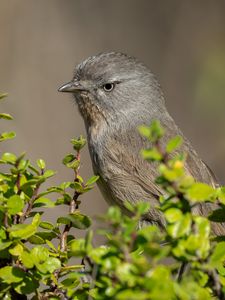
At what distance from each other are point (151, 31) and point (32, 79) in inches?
67.9

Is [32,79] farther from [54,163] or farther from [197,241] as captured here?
[197,241]

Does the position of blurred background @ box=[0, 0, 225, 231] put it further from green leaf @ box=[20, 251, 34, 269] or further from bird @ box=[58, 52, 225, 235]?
green leaf @ box=[20, 251, 34, 269]

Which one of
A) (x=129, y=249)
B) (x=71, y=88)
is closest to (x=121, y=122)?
(x=71, y=88)

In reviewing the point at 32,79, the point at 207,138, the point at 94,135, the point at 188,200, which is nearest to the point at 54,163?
the point at 32,79

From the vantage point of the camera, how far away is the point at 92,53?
8492 mm

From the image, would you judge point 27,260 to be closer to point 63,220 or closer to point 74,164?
point 63,220

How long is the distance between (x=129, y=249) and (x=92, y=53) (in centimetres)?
700

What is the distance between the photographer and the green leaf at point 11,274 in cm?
205

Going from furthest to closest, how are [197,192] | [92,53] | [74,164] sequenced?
[92,53] < [74,164] < [197,192]

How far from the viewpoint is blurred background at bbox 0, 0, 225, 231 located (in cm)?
765

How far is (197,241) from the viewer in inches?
66.9

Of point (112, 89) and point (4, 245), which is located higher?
point (4, 245)

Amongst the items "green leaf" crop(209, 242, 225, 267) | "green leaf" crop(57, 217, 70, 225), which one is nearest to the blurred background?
"green leaf" crop(57, 217, 70, 225)

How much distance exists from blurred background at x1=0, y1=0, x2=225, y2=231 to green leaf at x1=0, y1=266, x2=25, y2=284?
15.9 ft
